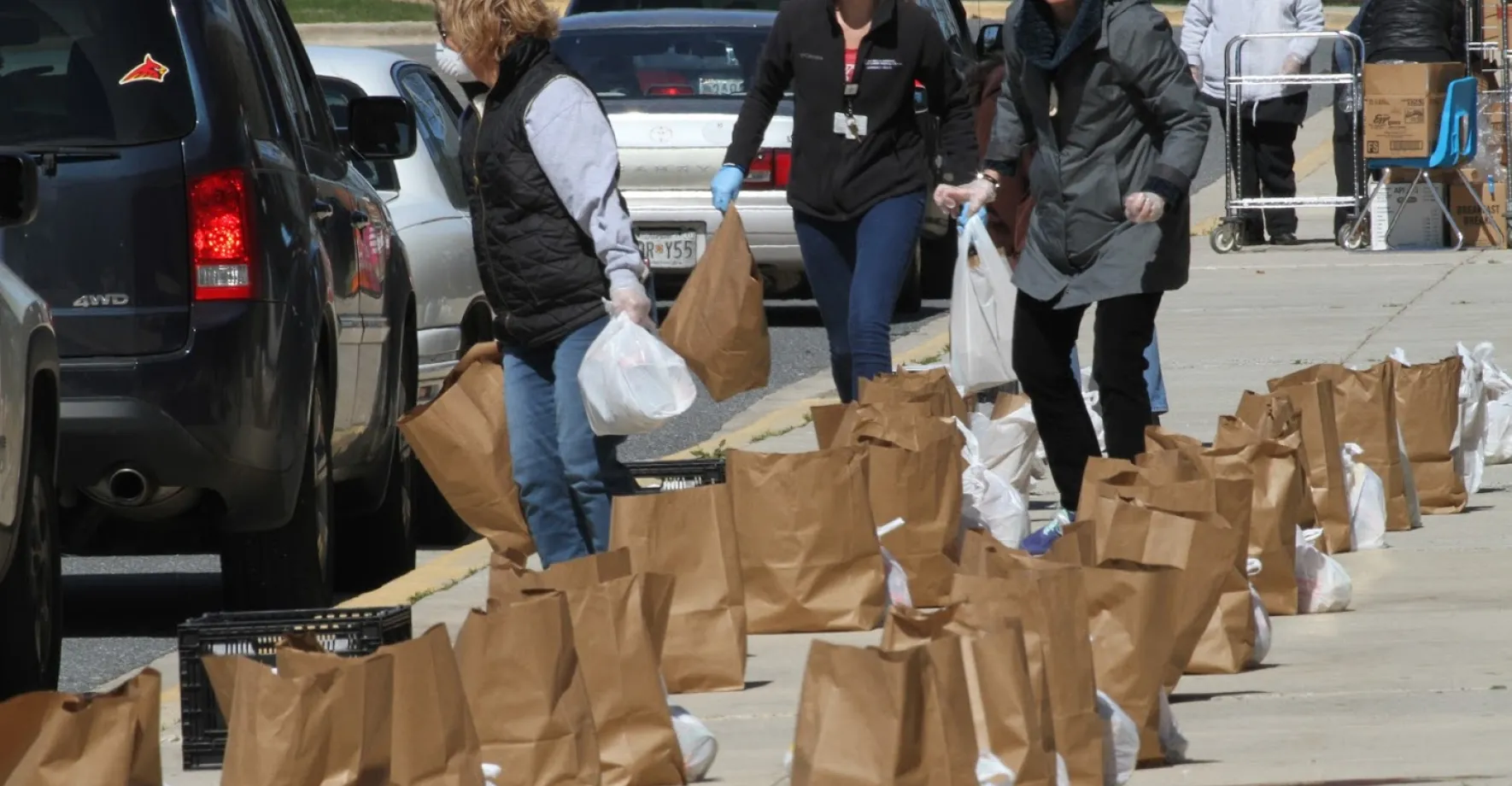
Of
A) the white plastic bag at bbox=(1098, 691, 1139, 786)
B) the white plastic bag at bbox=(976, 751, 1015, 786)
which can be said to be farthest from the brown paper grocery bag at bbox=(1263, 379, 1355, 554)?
the white plastic bag at bbox=(976, 751, 1015, 786)

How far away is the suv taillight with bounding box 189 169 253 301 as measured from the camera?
659 cm

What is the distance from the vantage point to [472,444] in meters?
7.29

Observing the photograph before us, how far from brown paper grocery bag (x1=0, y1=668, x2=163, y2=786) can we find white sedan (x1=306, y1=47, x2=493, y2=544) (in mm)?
5039

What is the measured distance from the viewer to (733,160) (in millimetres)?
8344

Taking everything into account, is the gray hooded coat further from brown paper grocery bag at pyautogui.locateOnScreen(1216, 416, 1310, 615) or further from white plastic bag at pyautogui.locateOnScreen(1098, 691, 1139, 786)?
white plastic bag at pyautogui.locateOnScreen(1098, 691, 1139, 786)

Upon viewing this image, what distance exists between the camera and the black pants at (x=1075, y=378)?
7.27 m

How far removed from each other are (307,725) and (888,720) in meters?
0.86

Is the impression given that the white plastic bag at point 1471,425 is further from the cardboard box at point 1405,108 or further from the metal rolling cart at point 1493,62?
the metal rolling cart at point 1493,62

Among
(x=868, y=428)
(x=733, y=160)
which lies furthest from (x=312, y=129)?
(x=868, y=428)

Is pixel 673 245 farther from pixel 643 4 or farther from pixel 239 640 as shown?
pixel 239 640

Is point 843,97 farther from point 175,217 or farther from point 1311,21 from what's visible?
point 1311,21

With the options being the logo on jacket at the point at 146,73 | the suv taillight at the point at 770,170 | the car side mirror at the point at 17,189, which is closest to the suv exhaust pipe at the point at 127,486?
the logo on jacket at the point at 146,73

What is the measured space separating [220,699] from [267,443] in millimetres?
2387

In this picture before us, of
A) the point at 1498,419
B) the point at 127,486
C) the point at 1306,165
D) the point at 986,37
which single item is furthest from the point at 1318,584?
the point at 1306,165
